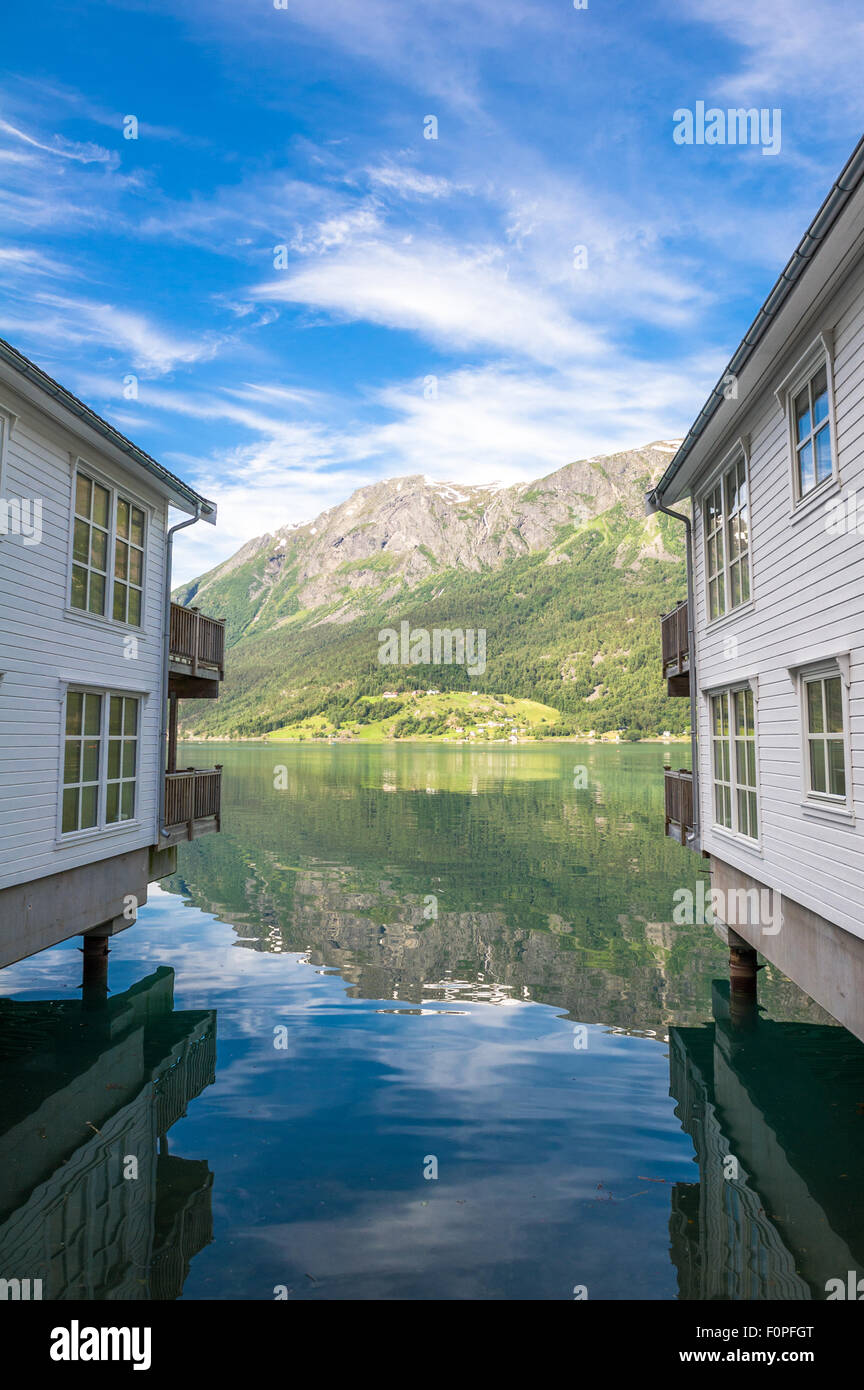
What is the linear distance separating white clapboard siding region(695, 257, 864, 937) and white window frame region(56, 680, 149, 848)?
34.8 feet

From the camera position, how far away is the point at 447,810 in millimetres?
55188

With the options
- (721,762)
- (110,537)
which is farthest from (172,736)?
(721,762)

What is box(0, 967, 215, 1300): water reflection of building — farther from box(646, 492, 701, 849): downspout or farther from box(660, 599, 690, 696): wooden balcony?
box(660, 599, 690, 696): wooden balcony

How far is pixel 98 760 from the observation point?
13914 mm

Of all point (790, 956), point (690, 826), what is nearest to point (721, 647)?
point (690, 826)

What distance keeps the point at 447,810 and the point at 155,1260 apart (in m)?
48.1

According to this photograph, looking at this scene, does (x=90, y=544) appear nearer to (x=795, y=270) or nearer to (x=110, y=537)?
(x=110, y=537)

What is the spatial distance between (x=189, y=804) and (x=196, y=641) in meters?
3.59

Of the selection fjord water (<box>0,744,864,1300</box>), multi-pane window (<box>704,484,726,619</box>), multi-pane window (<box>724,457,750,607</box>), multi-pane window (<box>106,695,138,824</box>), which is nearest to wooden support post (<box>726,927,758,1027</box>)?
fjord water (<box>0,744,864,1300</box>)

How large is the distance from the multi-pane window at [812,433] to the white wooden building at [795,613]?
0.02 metres

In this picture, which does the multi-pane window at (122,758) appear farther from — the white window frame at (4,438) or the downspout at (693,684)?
the downspout at (693,684)

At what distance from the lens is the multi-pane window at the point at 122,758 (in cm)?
1438
